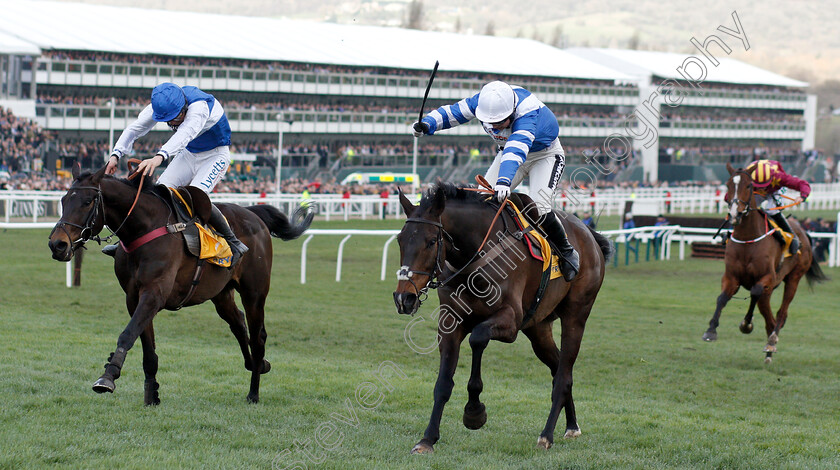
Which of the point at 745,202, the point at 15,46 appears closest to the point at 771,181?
the point at 745,202

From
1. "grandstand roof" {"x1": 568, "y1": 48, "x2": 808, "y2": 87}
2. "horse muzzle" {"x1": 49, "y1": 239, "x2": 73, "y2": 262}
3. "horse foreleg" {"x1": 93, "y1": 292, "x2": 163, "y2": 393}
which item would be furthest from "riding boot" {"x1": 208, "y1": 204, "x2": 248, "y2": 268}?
"grandstand roof" {"x1": 568, "y1": 48, "x2": 808, "y2": 87}

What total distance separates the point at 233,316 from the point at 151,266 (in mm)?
1112

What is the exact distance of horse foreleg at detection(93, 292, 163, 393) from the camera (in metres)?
4.90

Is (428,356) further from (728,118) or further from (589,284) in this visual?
(728,118)

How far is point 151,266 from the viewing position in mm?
5539

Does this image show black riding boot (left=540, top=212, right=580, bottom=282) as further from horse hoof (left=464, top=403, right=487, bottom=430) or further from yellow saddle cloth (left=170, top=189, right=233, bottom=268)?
yellow saddle cloth (left=170, top=189, right=233, bottom=268)

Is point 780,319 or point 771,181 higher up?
point 771,181

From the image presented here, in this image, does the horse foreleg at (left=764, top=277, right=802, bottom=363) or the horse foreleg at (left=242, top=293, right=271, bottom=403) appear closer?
the horse foreleg at (left=242, top=293, right=271, bottom=403)

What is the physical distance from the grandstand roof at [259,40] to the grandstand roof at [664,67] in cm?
752

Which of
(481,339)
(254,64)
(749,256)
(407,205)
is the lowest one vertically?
(481,339)

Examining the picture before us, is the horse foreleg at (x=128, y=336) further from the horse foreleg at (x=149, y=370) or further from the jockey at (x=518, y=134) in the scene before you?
the jockey at (x=518, y=134)

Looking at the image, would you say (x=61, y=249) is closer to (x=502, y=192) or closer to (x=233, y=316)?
(x=233, y=316)

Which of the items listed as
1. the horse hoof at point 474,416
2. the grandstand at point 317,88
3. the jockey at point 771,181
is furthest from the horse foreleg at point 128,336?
the grandstand at point 317,88

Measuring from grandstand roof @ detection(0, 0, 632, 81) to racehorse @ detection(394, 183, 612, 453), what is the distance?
106ft
